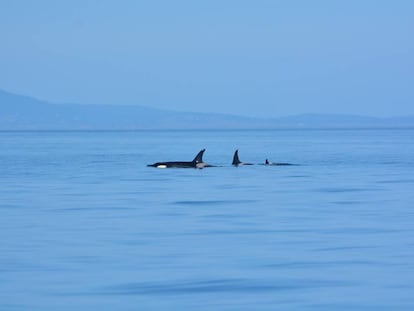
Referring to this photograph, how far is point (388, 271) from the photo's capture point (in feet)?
57.7

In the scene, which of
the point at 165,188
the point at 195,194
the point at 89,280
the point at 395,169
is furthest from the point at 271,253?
the point at 395,169

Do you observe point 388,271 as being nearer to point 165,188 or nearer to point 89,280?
point 89,280

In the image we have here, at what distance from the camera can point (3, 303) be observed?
1505 cm

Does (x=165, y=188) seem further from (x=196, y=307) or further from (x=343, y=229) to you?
(x=196, y=307)

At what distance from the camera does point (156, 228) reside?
24.0 m

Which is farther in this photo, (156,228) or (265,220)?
(265,220)

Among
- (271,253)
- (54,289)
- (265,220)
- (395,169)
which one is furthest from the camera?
(395,169)

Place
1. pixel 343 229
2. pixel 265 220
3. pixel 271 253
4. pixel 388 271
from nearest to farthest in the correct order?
pixel 388 271 < pixel 271 253 < pixel 343 229 < pixel 265 220

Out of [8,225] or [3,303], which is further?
[8,225]

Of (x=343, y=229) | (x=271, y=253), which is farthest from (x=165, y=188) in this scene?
(x=271, y=253)

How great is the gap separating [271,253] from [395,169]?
3472 cm

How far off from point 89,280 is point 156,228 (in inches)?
286

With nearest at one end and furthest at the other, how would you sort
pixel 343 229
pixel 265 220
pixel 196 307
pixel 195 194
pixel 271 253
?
pixel 196 307, pixel 271 253, pixel 343 229, pixel 265 220, pixel 195 194

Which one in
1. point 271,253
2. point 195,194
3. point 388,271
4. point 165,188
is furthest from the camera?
point 165,188
